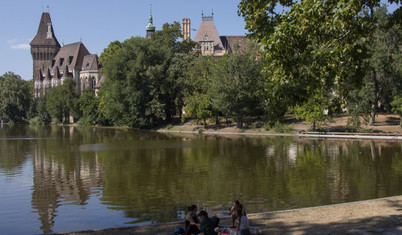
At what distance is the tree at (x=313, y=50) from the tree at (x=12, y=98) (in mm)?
96769

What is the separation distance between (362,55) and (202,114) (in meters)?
47.6

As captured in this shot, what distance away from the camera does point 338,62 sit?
42.1ft

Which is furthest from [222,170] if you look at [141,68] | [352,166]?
[141,68]

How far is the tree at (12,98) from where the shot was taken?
3880 inches

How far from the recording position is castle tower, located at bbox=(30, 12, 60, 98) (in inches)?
5669

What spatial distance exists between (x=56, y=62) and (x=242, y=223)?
139608 mm

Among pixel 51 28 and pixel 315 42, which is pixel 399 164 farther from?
pixel 51 28

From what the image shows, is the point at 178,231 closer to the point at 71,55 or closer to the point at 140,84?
the point at 140,84

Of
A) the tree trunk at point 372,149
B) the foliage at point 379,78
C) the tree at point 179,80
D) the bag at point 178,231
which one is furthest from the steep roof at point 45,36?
the bag at point 178,231

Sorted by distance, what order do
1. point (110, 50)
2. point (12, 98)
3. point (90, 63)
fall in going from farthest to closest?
point (90, 63), point (12, 98), point (110, 50)

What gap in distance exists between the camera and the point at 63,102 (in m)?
94.1

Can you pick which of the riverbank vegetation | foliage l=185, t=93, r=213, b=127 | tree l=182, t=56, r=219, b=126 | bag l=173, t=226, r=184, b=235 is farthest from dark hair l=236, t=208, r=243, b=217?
foliage l=185, t=93, r=213, b=127

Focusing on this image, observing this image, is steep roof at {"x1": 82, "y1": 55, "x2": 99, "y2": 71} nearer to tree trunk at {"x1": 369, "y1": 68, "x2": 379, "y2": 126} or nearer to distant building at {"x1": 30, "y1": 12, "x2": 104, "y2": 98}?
distant building at {"x1": 30, "y1": 12, "x2": 104, "y2": 98}

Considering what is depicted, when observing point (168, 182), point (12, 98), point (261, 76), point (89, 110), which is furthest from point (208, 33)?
point (168, 182)
